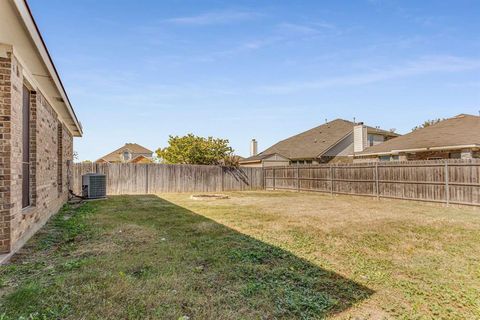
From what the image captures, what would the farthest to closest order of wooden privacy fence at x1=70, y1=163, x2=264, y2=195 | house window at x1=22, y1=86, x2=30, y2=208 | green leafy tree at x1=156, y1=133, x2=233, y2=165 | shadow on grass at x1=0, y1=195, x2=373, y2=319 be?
green leafy tree at x1=156, y1=133, x2=233, y2=165 < wooden privacy fence at x1=70, y1=163, x2=264, y2=195 < house window at x1=22, y1=86, x2=30, y2=208 < shadow on grass at x1=0, y1=195, x2=373, y2=319

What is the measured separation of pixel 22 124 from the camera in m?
5.19

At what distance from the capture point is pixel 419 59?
47.2 feet

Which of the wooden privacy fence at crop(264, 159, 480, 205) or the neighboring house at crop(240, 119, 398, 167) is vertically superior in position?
the neighboring house at crop(240, 119, 398, 167)

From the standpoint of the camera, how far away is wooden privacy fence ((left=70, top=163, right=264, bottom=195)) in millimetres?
16172

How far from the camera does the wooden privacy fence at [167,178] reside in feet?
53.1

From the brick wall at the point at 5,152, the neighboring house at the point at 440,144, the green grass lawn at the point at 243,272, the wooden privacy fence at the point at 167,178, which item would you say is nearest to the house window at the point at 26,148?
the green grass lawn at the point at 243,272

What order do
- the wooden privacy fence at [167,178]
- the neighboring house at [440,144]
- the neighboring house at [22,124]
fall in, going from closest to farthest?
the neighboring house at [22,124] → the neighboring house at [440,144] → the wooden privacy fence at [167,178]

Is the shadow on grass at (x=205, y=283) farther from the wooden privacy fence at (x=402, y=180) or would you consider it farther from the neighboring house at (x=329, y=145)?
the neighboring house at (x=329, y=145)

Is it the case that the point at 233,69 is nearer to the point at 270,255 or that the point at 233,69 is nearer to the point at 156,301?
the point at 270,255

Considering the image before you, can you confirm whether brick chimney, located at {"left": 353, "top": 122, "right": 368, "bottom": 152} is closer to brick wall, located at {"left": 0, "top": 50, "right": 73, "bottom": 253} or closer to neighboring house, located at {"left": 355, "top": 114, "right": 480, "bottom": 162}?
neighboring house, located at {"left": 355, "top": 114, "right": 480, "bottom": 162}

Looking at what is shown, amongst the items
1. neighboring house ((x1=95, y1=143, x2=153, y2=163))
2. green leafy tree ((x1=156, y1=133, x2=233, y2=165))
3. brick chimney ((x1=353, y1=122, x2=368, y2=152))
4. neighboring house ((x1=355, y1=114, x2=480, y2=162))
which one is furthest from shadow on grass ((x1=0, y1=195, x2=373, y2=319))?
neighboring house ((x1=95, y1=143, x2=153, y2=163))

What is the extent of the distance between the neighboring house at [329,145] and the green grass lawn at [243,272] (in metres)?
17.0

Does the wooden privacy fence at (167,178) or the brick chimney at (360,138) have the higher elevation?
the brick chimney at (360,138)

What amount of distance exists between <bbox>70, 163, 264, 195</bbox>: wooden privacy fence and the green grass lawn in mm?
10233
